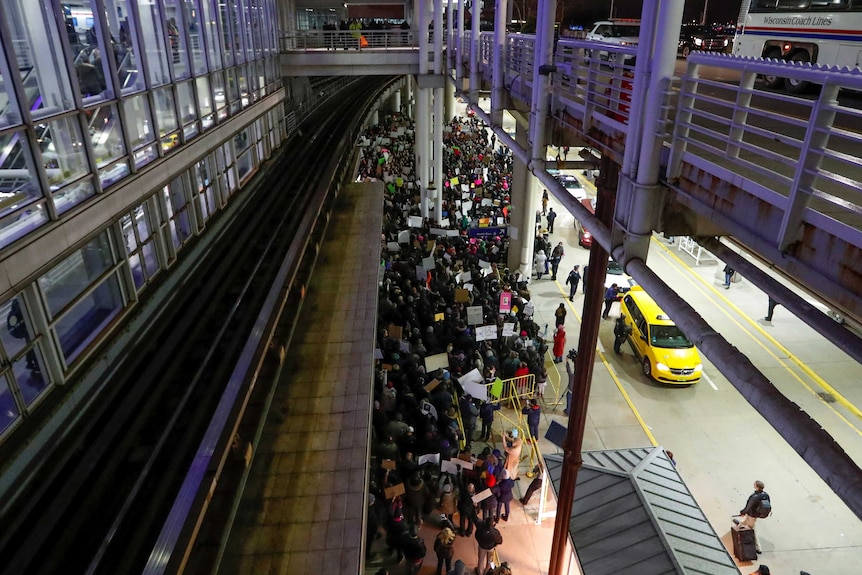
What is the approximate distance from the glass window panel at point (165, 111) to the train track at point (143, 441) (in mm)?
2487

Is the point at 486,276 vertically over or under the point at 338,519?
under

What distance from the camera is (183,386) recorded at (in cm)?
724

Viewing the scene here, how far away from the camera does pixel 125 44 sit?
9.12 meters

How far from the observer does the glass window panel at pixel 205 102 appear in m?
12.5

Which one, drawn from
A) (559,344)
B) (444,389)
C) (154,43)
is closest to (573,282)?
(559,344)

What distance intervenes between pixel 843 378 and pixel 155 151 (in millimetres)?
16238

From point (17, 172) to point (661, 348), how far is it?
520 inches

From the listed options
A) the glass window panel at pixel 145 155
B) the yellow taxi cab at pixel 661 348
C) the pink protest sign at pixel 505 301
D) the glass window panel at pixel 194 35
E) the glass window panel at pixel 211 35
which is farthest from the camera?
the yellow taxi cab at pixel 661 348

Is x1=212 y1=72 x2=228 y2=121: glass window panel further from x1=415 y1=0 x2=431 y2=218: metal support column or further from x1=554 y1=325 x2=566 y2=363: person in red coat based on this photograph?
x1=415 y1=0 x2=431 y2=218: metal support column

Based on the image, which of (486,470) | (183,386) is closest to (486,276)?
(486,470)

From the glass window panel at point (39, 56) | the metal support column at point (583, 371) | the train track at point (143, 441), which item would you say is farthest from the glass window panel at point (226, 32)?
the metal support column at point (583, 371)

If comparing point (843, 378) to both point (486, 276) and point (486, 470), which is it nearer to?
point (486, 276)

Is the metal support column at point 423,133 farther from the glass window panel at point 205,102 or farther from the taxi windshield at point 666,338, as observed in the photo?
the taxi windshield at point 666,338

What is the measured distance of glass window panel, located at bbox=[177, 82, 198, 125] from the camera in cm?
1138
